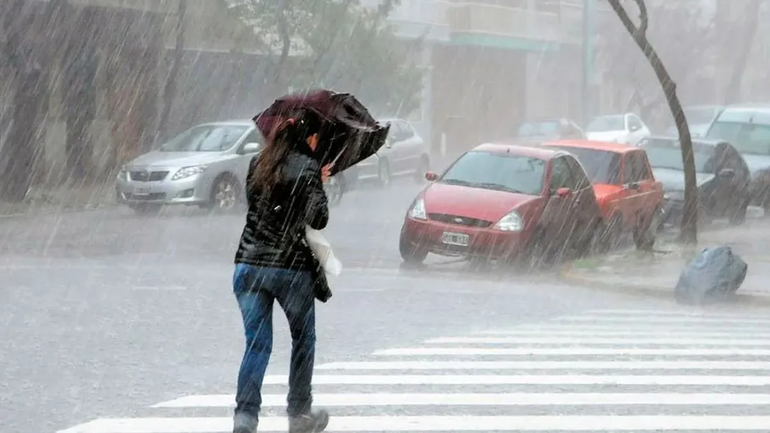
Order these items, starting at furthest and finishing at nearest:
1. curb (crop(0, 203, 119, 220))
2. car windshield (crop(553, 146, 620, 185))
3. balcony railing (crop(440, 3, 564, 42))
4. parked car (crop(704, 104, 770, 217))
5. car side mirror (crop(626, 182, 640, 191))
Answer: balcony railing (crop(440, 3, 564, 42)) < parked car (crop(704, 104, 770, 217)) < curb (crop(0, 203, 119, 220)) < car windshield (crop(553, 146, 620, 185)) < car side mirror (crop(626, 182, 640, 191))

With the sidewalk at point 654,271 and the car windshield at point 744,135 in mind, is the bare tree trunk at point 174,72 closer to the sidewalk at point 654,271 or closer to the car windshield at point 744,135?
the car windshield at point 744,135

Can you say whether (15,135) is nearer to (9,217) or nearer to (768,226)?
(9,217)

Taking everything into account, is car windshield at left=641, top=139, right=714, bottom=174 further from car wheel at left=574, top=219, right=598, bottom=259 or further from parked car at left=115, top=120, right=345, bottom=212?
parked car at left=115, top=120, right=345, bottom=212

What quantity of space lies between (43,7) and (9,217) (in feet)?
20.3

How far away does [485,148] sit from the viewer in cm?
1770

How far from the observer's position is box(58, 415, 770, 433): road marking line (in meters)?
7.24

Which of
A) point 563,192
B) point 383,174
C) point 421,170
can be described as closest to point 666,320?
point 563,192

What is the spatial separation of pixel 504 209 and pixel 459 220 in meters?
0.53

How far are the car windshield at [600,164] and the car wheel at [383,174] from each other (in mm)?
11178

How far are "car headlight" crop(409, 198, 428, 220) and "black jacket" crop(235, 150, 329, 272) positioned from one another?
31.8 ft

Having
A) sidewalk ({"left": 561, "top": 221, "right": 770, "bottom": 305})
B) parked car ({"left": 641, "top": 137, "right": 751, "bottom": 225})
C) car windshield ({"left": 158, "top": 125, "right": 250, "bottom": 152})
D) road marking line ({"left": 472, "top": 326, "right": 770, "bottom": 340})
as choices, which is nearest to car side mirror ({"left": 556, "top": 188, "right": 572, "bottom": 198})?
sidewalk ({"left": 561, "top": 221, "right": 770, "bottom": 305})

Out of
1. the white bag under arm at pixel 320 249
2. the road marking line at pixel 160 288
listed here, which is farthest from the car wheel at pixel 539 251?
the white bag under arm at pixel 320 249

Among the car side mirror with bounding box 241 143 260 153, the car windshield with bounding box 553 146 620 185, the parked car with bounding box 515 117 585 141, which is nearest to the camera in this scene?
the car windshield with bounding box 553 146 620 185

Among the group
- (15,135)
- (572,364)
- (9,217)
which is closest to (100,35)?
(15,135)
